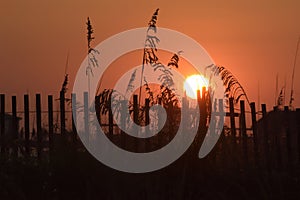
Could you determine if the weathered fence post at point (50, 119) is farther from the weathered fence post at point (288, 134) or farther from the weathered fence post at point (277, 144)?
the weathered fence post at point (288, 134)

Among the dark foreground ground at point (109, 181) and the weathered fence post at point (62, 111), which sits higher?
the weathered fence post at point (62, 111)

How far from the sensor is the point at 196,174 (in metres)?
8.86

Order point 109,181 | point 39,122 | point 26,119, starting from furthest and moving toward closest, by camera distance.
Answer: point 26,119, point 39,122, point 109,181

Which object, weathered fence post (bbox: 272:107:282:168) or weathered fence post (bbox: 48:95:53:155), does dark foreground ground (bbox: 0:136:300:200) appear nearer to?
weathered fence post (bbox: 48:95:53:155)

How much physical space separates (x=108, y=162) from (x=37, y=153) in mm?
1651

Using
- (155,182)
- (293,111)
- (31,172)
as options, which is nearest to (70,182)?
(31,172)

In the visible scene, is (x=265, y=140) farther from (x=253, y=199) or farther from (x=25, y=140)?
(x=25, y=140)

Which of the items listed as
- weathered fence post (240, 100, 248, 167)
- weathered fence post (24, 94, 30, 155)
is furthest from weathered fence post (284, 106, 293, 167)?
weathered fence post (24, 94, 30, 155)

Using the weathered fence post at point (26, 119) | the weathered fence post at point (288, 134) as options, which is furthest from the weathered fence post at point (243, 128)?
the weathered fence post at point (26, 119)

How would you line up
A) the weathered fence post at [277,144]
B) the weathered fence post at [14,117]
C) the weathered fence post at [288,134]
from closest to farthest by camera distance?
the weathered fence post at [14,117] → the weathered fence post at [277,144] → the weathered fence post at [288,134]

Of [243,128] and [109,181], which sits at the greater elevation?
[243,128]

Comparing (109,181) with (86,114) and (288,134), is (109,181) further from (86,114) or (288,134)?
(288,134)

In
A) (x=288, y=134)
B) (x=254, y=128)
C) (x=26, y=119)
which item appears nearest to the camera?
(x=26, y=119)

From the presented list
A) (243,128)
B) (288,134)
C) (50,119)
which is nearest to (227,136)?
(243,128)
